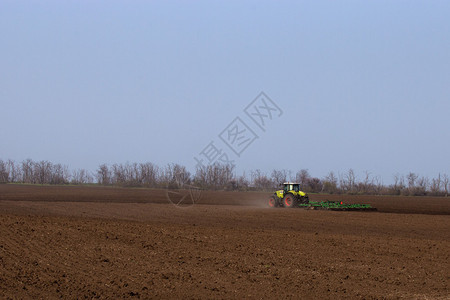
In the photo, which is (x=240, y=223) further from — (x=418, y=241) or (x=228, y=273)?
(x=228, y=273)

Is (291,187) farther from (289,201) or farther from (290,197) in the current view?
(289,201)

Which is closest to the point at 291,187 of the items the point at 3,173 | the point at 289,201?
the point at 289,201

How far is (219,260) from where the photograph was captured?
15266 mm

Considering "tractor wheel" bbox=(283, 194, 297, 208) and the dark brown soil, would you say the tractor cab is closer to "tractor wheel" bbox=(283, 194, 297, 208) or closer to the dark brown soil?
"tractor wheel" bbox=(283, 194, 297, 208)

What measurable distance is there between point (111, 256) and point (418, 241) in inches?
479

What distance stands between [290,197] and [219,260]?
20.1m

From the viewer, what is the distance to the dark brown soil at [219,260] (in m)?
11.9

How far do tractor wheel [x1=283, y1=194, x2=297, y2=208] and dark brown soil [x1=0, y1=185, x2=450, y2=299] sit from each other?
9.59 metres

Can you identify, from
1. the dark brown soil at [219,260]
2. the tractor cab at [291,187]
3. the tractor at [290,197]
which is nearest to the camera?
the dark brown soil at [219,260]

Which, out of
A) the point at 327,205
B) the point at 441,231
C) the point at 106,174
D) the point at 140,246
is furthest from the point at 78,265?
the point at 106,174

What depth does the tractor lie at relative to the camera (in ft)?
114

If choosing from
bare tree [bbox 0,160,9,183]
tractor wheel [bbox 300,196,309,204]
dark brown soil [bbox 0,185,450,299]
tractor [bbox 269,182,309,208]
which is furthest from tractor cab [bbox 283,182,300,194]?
bare tree [bbox 0,160,9,183]

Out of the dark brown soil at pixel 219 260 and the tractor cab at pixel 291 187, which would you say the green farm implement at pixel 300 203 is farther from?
the dark brown soil at pixel 219 260

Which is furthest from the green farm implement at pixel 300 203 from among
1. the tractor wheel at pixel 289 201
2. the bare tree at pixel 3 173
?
the bare tree at pixel 3 173
